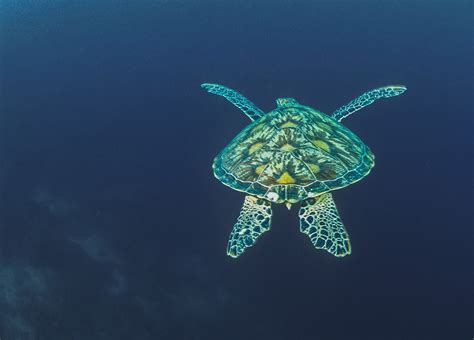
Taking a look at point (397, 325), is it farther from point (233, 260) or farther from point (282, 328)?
point (233, 260)

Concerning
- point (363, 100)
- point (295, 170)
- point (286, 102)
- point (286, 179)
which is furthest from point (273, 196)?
point (363, 100)

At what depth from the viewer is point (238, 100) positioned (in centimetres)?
485

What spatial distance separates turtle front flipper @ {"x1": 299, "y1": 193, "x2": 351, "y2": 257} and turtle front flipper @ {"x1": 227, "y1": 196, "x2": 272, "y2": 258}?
34 cm

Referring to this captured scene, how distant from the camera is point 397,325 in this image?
293cm

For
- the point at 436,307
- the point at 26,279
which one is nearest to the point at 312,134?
the point at 436,307

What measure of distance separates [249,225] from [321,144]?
109cm

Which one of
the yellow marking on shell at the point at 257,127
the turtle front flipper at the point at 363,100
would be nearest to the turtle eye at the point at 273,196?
the yellow marking on shell at the point at 257,127

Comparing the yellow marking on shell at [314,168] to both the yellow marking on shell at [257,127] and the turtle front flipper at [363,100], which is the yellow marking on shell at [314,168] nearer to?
the yellow marking on shell at [257,127]

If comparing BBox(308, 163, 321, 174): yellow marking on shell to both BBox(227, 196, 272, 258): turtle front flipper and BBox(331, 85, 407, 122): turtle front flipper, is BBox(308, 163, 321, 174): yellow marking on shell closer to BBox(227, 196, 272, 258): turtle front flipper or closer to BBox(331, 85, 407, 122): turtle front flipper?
BBox(227, 196, 272, 258): turtle front flipper

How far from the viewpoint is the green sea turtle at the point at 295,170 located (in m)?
3.39

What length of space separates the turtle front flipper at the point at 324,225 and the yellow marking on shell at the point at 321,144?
18.0 inches

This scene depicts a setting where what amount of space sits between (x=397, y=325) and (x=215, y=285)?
148cm

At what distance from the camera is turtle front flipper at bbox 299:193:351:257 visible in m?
3.30

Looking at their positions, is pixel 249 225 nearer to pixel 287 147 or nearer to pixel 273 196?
pixel 273 196
